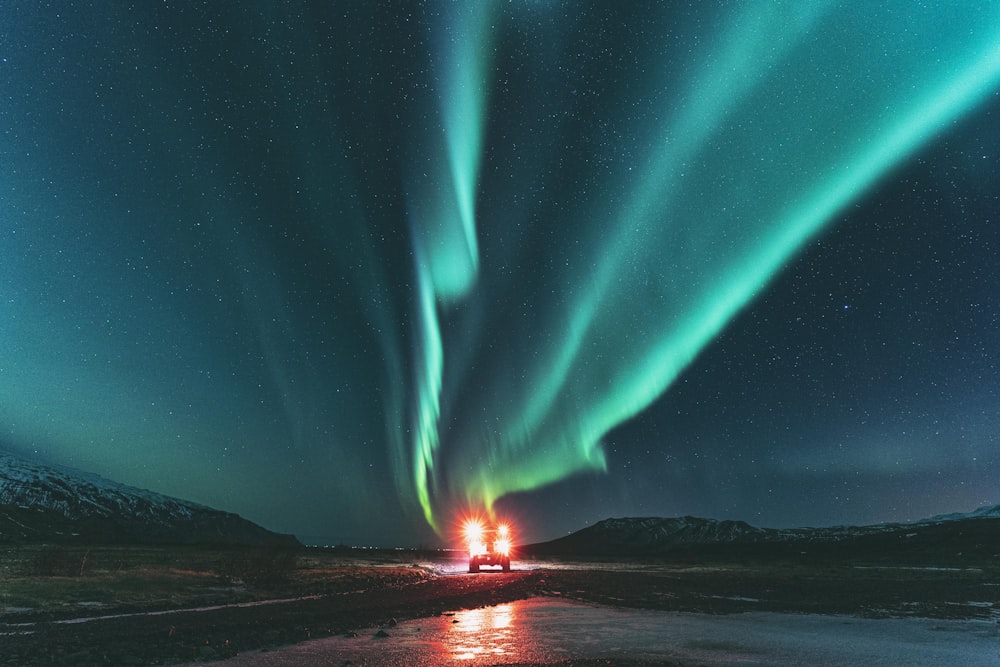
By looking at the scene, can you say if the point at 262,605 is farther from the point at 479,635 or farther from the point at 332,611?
the point at 479,635

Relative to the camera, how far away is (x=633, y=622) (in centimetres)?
2277

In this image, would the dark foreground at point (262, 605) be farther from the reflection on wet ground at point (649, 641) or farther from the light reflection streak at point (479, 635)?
the light reflection streak at point (479, 635)

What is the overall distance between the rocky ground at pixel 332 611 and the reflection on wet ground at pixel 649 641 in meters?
1.59

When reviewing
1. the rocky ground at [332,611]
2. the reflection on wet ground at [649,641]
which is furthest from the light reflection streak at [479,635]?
the rocky ground at [332,611]

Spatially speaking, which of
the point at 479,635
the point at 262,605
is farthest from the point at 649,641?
the point at 262,605

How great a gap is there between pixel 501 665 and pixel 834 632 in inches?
521

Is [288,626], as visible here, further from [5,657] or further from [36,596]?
[36,596]

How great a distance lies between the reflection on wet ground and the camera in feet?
50.3

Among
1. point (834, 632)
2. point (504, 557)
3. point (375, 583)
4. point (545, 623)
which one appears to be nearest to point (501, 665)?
point (545, 623)

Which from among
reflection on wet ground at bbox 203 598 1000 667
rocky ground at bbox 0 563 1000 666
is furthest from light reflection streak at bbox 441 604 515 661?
rocky ground at bbox 0 563 1000 666

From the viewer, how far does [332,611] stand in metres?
24.5

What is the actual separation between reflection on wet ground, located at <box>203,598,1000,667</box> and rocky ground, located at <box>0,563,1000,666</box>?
5.21ft

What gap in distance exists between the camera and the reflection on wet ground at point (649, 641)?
50.3ft

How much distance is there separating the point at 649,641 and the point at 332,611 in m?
12.3
